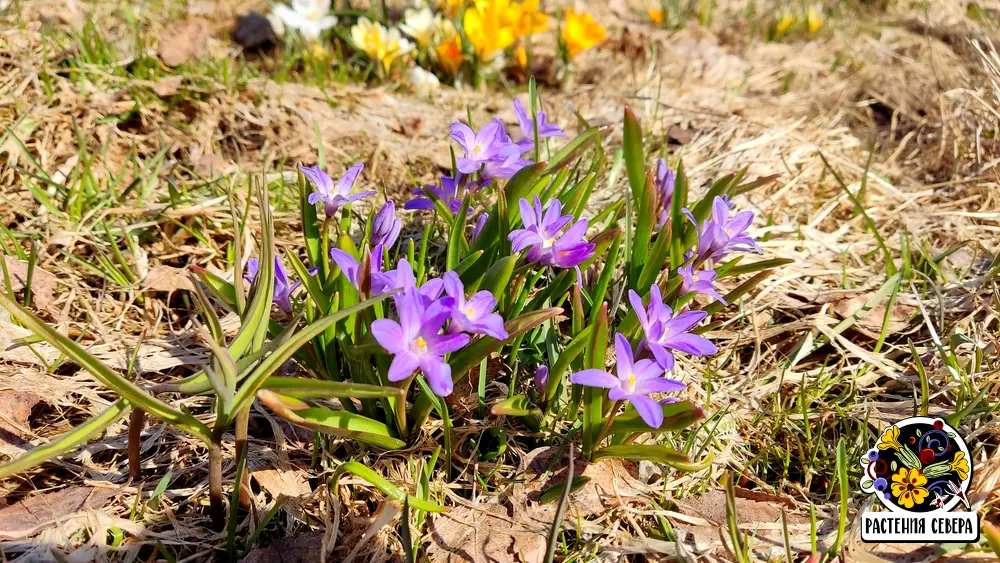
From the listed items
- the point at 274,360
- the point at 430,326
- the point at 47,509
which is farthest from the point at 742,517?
the point at 47,509

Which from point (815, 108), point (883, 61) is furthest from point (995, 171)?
point (883, 61)

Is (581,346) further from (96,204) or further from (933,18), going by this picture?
(933,18)

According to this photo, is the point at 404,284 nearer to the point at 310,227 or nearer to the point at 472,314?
the point at 472,314

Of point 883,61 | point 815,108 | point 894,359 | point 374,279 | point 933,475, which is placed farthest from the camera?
point 883,61

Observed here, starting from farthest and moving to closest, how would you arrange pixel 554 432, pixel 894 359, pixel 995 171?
pixel 995 171, pixel 894 359, pixel 554 432

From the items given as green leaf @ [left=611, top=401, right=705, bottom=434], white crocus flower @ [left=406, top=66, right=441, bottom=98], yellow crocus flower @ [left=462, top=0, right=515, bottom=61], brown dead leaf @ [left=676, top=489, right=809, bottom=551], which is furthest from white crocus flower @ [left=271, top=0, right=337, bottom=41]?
brown dead leaf @ [left=676, top=489, right=809, bottom=551]

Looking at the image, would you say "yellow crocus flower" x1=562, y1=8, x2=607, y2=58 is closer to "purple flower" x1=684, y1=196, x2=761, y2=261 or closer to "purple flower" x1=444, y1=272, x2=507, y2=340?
"purple flower" x1=684, y1=196, x2=761, y2=261
